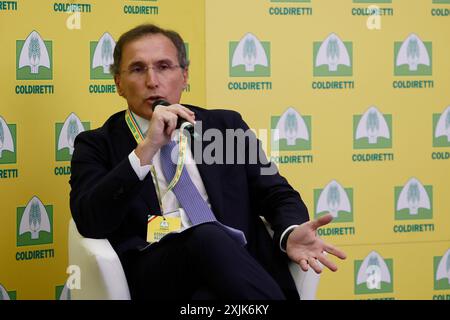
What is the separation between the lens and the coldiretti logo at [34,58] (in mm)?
2934

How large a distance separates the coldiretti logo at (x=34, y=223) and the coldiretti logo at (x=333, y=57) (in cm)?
151

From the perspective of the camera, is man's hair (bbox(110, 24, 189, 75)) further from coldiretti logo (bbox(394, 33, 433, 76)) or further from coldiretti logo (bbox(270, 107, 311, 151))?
coldiretti logo (bbox(394, 33, 433, 76))

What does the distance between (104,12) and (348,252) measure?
5.70 feet

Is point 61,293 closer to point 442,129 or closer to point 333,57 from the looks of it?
point 333,57

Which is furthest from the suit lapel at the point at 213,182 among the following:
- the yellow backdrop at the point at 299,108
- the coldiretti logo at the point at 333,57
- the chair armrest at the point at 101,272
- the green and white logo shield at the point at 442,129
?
the green and white logo shield at the point at 442,129

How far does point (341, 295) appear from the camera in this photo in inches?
132

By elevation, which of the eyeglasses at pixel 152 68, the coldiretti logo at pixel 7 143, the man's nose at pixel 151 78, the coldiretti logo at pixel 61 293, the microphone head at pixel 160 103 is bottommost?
the coldiretti logo at pixel 61 293

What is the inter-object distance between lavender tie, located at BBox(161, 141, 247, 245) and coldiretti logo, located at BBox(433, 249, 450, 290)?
1.73 metres

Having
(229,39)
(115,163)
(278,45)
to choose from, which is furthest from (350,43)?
(115,163)

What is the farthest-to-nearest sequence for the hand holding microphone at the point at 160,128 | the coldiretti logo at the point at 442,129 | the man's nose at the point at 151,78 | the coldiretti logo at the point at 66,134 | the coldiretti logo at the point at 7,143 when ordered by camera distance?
the coldiretti logo at the point at 442,129
the coldiretti logo at the point at 66,134
the coldiretti logo at the point at 7,143
the man's nose at the point at 151,78
the hand holding microphone at the point at 160,128

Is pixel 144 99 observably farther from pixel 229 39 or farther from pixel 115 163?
pixel 229 39

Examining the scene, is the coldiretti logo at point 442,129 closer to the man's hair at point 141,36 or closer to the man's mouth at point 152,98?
the man's hair at point 141,36

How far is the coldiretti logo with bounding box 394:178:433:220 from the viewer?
338 cm

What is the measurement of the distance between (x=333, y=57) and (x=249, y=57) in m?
0.45
